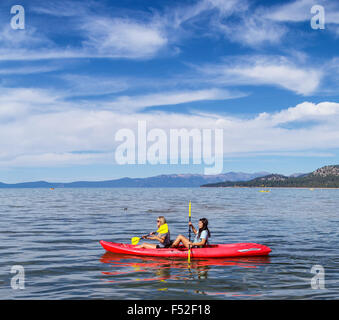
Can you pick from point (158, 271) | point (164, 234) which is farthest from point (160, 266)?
point (164, 234)

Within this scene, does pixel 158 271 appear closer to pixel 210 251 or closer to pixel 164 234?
pixel 164 234

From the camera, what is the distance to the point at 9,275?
1279cm

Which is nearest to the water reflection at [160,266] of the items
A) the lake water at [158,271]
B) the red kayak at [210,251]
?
the lake water at [158,271]

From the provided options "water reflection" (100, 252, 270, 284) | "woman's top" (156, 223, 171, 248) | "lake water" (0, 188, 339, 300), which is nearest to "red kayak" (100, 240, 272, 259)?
"water reflection" (100, 252, 270, 284)

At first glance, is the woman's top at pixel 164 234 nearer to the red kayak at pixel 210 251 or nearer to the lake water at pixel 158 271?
the red kayak at pixel 210 251

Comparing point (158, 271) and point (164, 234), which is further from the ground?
point (164, 234)

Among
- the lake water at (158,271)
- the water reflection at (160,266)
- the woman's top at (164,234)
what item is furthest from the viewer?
the woman's top at (164,234)

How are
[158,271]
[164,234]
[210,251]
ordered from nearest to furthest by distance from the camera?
[158,271] < [210,251] < [164,234]

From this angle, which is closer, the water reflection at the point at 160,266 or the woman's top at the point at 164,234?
the water reflection at the point at 160,266

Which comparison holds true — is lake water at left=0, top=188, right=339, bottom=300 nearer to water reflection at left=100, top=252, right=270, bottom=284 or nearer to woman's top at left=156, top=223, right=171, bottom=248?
water reflection at left=100, top=252, right=270, bottom=284

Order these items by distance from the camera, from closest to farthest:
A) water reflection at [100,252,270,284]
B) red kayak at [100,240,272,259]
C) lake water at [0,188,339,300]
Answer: lake water at [0,188,339,300]
water reflection at [100,252,270,284]
red kayak at [100,240,272,259]
